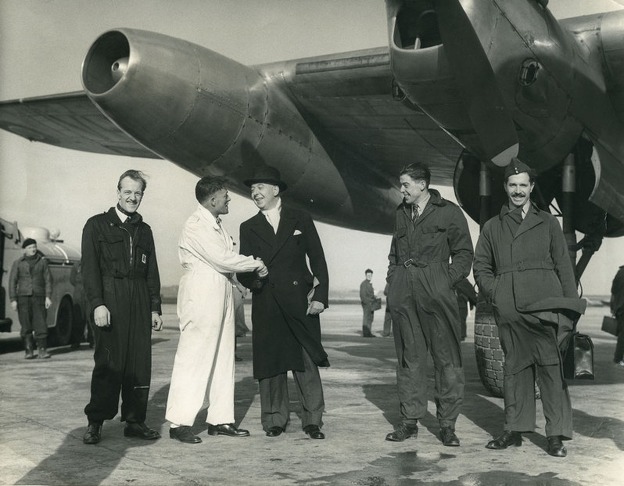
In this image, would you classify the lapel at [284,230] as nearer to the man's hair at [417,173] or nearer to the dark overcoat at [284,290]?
the dark overcoat at [284,290]

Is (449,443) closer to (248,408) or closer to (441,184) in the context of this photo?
(248,408)

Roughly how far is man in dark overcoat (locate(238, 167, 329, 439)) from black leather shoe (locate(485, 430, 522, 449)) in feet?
3.99

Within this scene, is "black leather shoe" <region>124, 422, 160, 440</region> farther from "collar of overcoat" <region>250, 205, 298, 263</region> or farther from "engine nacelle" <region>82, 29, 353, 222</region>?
"engine nacelle" <region>82, 29, 353, 222</region>

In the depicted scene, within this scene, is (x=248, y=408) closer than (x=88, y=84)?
Yes

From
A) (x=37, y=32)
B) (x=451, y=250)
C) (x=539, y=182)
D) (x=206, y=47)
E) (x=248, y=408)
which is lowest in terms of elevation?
(x=248, y=408)

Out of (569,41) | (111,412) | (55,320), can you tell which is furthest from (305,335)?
(55,320)

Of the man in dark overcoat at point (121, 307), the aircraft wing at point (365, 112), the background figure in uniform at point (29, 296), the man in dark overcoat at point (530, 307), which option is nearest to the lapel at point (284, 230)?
the man in dark overcoat at point (121, 307)

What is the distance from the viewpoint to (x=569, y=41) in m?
5.63

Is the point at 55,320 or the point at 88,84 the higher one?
the point at 88,84

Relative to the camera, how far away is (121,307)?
468 cm

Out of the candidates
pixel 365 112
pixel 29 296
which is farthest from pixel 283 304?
pixel 29 296

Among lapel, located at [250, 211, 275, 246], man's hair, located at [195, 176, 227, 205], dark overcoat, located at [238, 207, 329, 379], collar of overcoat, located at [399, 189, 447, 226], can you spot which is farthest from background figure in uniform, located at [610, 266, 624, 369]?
man's hair, located at [195, 176, 227, 205]

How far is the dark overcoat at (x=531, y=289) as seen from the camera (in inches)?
168

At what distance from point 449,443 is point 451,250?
1.32 m
